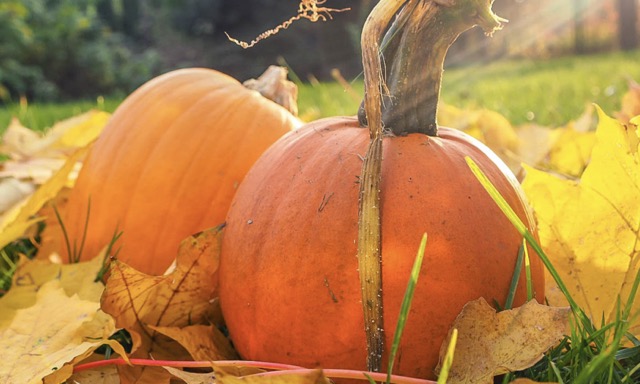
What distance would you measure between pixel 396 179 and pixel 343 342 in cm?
22

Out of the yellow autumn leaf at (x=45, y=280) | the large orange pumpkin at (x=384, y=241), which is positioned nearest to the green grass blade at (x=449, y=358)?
the large orange pumpkin at (x=384, y=241)

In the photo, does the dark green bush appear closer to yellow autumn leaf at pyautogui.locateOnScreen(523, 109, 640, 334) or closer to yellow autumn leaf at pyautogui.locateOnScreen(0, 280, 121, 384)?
yellow autumn leaf at pyautogui.locateOnScreen(0, 280, 121, 384)

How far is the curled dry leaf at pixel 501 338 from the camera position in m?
0.80

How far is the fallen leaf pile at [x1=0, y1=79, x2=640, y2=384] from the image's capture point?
2.72ft

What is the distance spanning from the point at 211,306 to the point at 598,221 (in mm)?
600

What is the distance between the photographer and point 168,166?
1.38 m

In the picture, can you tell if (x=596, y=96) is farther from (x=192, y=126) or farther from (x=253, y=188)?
(x=253, y=188)

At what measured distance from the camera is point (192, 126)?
1.42 metres

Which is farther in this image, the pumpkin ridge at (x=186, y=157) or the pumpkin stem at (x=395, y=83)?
the pumpkin ridge at (x=186, y=157)

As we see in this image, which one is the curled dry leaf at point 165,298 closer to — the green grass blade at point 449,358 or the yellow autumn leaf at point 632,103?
the green grass blade at point 449,358

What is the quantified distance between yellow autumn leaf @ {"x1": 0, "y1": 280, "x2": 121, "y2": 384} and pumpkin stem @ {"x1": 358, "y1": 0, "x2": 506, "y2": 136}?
488 mm

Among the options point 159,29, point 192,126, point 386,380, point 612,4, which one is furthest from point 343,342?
point 612,4

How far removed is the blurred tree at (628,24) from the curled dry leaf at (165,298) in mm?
11725

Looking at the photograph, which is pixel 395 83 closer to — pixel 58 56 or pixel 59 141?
pixel 59 141
